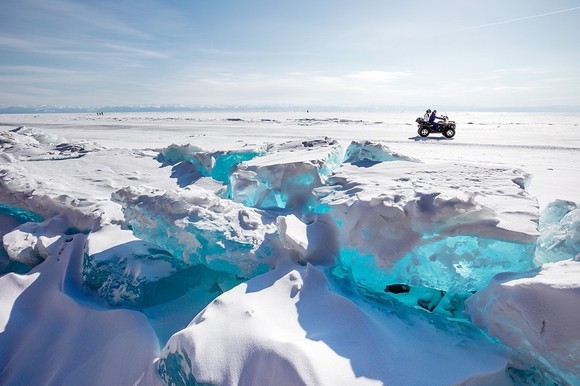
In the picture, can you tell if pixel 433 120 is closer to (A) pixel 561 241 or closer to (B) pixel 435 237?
(A) pixel 561 241

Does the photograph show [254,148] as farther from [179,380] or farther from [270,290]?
[179,380]

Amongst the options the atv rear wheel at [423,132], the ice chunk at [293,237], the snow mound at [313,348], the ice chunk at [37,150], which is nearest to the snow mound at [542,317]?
the snow mound at [313,348]

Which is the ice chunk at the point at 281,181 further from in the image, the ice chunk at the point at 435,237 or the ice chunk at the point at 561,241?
the ice chunk at the point at 561,241

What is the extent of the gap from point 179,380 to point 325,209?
172 centimetres

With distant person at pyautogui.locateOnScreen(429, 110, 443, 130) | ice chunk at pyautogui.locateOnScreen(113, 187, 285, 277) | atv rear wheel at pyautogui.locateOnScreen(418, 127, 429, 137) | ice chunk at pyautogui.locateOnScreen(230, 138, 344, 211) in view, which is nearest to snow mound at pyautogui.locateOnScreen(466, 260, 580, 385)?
ice chunk at pyautogui.locateOnScreen(113, 187, 285, 277)

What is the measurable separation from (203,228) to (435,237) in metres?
1.92

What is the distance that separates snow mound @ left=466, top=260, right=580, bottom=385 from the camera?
4.82 feet

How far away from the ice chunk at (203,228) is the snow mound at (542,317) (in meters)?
1.65

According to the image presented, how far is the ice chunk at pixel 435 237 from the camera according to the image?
2.07 metres

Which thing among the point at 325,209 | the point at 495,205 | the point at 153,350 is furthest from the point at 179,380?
the point at 495,205

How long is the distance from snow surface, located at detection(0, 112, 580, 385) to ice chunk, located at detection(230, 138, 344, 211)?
0.02 meters

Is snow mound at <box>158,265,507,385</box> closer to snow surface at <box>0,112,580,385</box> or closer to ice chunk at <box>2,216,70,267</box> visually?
snow surface at <box>0,112,580,385</box>

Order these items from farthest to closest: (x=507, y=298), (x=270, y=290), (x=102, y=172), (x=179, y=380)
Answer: (x=102, y=172)
(x=270, y=290)
(x=179, y=380)
(x=507, y=298)

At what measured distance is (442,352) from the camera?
182 cm
